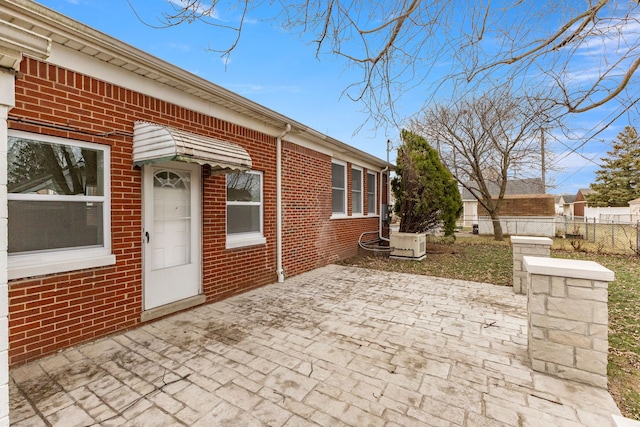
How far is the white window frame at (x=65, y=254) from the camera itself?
3.04m

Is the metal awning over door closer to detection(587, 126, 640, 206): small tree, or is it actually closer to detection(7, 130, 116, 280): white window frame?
detection(7, 130, 116, 280): white window frame

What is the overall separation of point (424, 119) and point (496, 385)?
13769 millimetres

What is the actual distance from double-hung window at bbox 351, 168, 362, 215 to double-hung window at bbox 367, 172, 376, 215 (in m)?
0.70

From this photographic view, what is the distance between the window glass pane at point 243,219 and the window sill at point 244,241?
13cm

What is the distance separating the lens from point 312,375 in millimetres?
2840

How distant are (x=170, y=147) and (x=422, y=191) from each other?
26.2ft

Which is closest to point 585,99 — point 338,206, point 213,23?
point 213,23

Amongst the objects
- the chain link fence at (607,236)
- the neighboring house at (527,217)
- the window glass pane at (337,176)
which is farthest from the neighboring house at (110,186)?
the neighboring house at (527,217)

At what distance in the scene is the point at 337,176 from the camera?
30.2 ft

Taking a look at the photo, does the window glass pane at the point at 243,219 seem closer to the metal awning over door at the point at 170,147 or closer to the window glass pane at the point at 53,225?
the metal awning over door at the point at 170,147

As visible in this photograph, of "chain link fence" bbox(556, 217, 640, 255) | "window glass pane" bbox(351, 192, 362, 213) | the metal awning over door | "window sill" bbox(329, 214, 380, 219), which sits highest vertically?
the metal awning over door

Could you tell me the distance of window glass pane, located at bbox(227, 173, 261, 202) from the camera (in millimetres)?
5531

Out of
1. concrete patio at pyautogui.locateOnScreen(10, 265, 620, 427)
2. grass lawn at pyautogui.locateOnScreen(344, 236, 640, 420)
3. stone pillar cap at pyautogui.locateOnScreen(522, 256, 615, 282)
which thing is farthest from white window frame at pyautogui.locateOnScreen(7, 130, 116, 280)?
grass lawn at pyautogui.locateOnScreen(344, 236, 640, 420)

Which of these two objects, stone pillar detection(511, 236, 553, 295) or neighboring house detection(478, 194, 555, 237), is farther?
neighboring house detection(478, 194, 555, 237)
